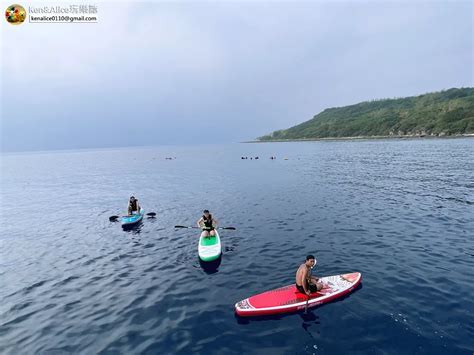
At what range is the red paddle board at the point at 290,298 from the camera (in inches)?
486

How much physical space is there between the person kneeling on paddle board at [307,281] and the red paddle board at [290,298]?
0.23 m

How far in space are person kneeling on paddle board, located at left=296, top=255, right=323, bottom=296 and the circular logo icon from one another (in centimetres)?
3734

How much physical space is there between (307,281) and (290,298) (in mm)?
1179

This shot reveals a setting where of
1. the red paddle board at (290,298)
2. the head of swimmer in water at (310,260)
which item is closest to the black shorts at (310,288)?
the red paddle board at (290,298)

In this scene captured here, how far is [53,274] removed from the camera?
707 inches

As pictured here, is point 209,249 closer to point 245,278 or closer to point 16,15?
point 245,278

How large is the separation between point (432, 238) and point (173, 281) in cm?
1861

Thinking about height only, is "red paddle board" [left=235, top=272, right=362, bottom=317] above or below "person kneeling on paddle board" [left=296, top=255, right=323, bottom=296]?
below

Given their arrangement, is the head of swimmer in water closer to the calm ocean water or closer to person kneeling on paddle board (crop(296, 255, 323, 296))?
person kneeling on paddle board (crop(296, 255, 323, 296))

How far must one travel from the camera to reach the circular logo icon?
95.4 ft

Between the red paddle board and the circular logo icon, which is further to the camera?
the circular logo icon

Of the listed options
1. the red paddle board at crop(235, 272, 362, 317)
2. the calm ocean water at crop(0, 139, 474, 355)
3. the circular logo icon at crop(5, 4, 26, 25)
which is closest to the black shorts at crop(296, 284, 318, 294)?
the red paddle board at crop(235, 272, 362, 317)

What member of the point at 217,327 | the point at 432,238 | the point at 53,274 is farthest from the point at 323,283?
the point at 53,274

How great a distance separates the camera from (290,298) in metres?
13.0
